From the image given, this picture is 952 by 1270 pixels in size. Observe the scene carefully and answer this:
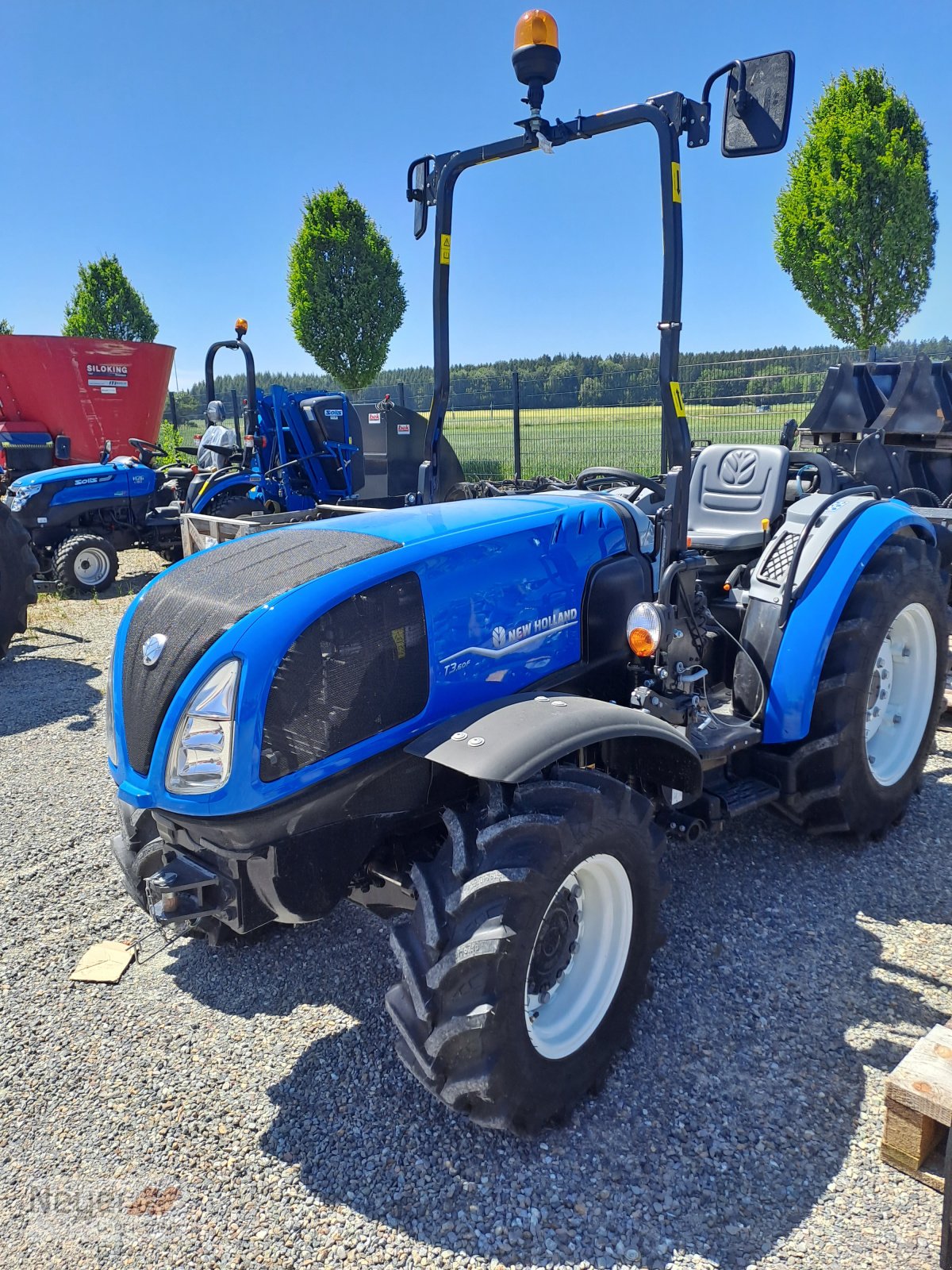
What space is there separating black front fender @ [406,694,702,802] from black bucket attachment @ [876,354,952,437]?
18.3ft

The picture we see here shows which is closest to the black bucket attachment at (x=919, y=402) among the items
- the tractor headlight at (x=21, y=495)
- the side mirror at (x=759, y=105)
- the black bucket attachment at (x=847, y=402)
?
the black bucket attachment at (x=847, y=402)

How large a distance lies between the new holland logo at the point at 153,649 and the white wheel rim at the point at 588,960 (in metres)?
1.15

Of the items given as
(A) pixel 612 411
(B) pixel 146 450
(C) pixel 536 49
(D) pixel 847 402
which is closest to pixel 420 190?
(C) pixel 536 49

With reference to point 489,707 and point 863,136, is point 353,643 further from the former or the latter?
point 863,136

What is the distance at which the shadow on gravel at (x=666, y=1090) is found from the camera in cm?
198

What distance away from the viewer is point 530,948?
2.09 metres

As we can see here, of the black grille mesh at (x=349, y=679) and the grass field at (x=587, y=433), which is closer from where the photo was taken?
the black grille mesh at (x=349, y=679)

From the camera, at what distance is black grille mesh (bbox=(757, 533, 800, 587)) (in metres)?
3.38

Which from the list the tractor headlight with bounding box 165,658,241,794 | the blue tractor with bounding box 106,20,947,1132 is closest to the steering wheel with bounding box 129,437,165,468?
the blue tractor with bounding box 106,20,947,1132

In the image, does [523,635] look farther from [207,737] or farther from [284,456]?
[284,456]

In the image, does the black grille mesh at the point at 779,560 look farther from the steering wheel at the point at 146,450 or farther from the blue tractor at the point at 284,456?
the steering wheel at the point at 146,450

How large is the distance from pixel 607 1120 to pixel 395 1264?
619mm

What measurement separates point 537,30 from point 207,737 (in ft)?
6.83

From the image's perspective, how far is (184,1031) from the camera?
264 centimetres
